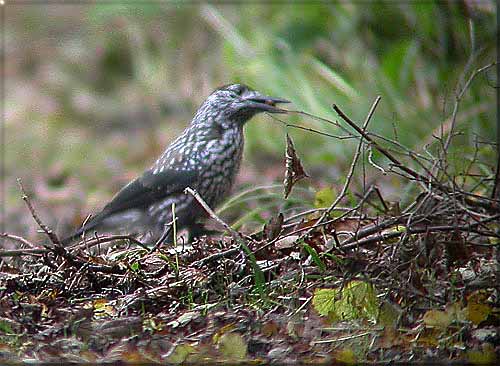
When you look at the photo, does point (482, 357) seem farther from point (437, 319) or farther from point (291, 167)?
point (291, 167)

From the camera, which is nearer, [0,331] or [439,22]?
[0,331]

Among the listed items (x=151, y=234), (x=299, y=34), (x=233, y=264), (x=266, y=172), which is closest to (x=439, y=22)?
(x=299, y=34)

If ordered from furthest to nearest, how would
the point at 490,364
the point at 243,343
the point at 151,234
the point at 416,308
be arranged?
the point at 151,234
the point at 416,308
the point at 243,343
the point at 490,364

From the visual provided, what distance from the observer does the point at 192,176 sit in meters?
5.05

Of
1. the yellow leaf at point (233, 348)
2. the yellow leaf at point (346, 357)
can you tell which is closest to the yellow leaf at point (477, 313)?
the yellow leaf at point (346, 357)

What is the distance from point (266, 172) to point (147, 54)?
316cm

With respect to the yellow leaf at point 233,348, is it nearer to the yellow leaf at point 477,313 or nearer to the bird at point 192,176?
the yellow leaf at point 477,313

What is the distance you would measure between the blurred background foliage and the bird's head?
1.83ft

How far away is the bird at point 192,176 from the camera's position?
5.05 meters

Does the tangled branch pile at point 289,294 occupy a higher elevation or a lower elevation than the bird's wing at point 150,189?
lower

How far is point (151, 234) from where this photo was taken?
516cm

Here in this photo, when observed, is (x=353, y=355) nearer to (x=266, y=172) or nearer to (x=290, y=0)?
(x=266, y=172)

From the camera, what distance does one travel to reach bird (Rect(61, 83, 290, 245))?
16.6 feet

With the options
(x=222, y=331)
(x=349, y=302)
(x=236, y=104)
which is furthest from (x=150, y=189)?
(x=349, y=302)
